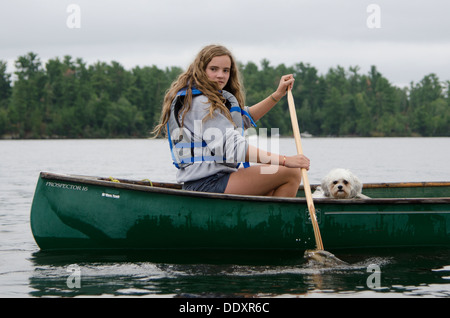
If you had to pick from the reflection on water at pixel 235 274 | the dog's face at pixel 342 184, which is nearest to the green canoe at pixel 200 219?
the reflection on water at pixel 235 274

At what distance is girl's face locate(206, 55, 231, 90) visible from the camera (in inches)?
198

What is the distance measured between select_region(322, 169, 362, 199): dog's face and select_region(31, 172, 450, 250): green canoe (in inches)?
10.4

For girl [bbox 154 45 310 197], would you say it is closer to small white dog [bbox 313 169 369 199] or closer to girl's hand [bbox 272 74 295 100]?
girl's hand [bbox 272 74 295 100]

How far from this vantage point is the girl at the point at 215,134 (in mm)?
4867

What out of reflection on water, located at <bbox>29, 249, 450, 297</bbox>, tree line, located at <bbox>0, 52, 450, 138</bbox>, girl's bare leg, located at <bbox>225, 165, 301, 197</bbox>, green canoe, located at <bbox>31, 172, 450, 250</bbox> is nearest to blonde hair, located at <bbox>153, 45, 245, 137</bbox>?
girl's bare leg, located at <bbox>225, 165, 301, 197</bbox>

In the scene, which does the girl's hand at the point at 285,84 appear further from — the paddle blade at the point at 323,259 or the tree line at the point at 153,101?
the tree line at the point at 153,101

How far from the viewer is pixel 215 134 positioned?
4898 millimetres

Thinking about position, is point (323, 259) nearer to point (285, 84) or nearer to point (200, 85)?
point (285, 84)

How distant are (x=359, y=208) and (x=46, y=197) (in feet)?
8.73

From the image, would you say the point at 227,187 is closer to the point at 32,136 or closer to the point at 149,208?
the point at 149,208

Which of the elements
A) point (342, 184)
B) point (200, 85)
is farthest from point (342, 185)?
point (200, 85)

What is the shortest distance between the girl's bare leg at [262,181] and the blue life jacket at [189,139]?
10cm

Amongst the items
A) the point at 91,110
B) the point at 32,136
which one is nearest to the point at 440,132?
the point at 91,110
